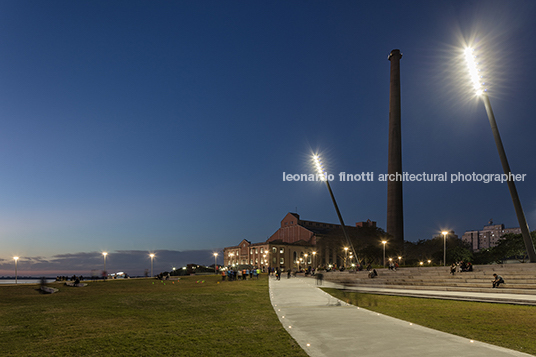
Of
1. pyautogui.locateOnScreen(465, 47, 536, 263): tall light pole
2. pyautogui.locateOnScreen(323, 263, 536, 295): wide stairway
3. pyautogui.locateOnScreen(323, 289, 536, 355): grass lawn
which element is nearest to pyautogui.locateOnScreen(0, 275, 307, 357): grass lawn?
pyautogui.locateOnScreen(323, 289, 536, 355): grass lawn

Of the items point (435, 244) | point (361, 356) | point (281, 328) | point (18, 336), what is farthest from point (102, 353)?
point (435, 244)

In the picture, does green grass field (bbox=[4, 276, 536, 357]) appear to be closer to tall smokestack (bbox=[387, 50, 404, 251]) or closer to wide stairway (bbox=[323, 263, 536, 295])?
wide stairway (bbox=[323, 263, 536, 295])

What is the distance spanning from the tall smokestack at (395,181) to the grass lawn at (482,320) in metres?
64.0

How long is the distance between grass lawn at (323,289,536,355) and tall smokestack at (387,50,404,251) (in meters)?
64.0

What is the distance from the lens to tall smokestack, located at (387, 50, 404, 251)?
78625 millimetres

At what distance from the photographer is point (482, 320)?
12.3 meters

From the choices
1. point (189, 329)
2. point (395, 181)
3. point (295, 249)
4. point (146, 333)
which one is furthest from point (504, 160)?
point (295, 249)

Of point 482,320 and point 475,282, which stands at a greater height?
point 482,320

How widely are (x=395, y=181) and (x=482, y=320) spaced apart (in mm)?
69593

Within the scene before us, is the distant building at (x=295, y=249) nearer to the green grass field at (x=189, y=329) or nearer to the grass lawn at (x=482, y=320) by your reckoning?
the grass lawn at (x=482, y=320)

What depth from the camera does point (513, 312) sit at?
14.2 metres

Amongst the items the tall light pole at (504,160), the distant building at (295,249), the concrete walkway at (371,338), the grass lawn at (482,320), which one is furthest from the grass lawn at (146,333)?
the distant building at (295,249)

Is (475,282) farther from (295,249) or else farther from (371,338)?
(295,249)

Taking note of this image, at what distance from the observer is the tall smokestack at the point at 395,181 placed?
7862 cm
